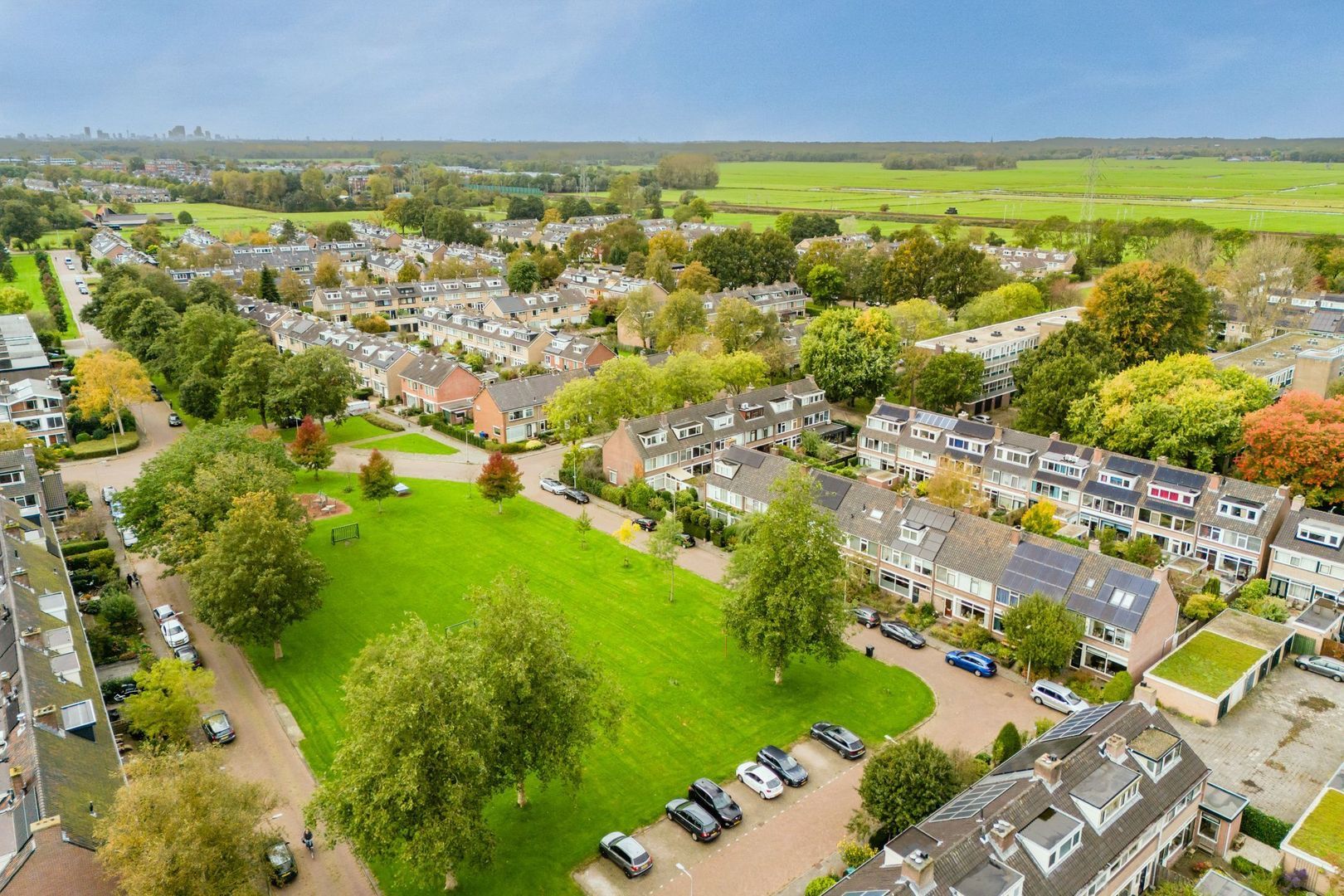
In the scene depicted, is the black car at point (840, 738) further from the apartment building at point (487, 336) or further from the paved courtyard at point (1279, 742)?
the apartment building at point (487, 336)

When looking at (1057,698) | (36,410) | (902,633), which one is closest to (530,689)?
(902,633)

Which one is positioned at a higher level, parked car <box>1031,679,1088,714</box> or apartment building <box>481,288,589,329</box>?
apartment building <box>481,288,589,329</box>

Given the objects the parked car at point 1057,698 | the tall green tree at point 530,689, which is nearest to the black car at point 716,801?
the tall green tree at point 530,689

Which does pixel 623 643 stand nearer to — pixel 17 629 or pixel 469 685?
pixel 469 685

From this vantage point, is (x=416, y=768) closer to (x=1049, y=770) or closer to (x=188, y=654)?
(x=1049, y=770)

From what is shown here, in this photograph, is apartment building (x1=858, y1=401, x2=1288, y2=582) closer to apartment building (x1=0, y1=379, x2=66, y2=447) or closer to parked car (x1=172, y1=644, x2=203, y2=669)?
parked car (x1=172, y1=644, x2=203, y2=669)

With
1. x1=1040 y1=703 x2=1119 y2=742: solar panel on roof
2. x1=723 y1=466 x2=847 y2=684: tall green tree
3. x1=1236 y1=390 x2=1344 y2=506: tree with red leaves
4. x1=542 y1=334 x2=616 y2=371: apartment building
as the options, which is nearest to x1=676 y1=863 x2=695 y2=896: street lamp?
x1=723 y1=466 x2=847 y2=684: tall green tree
